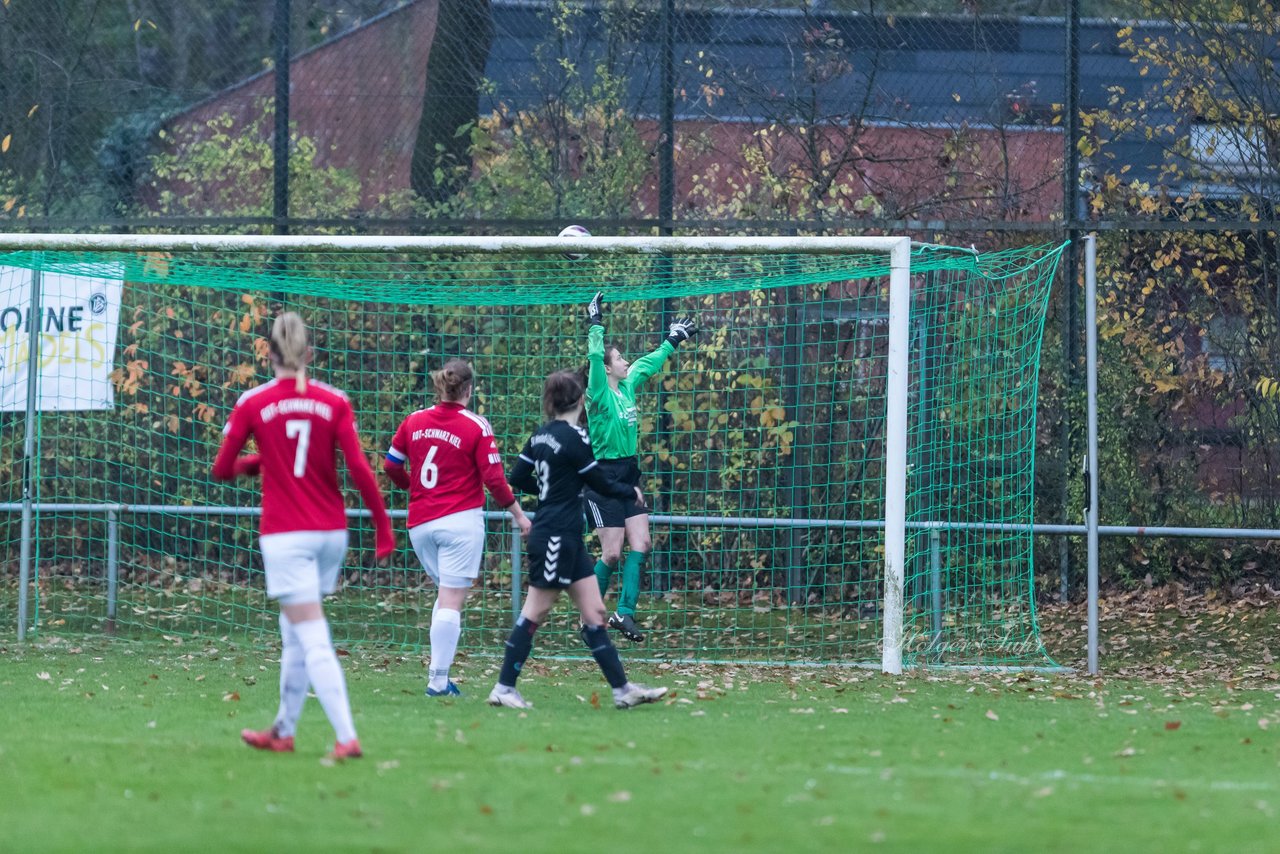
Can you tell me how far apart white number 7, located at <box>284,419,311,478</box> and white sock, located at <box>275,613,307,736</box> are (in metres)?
0.65

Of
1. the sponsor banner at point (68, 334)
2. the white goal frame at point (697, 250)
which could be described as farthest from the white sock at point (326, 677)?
the sponsor banner at point (68, 334)

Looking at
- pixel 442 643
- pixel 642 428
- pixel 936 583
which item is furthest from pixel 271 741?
pixel 642 428

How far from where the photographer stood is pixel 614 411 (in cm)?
1005

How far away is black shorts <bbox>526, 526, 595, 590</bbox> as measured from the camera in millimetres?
7805

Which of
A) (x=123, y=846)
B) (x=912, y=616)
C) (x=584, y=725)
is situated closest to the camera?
(x=123, y=846)

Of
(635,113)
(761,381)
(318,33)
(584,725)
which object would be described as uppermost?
(318,33)

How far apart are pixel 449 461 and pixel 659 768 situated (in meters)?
2.78

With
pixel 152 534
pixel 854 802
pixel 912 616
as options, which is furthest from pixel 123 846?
pixel 152 534

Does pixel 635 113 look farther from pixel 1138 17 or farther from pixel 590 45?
pixel 1138 17

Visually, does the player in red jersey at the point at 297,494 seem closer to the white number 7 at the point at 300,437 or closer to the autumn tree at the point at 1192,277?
the white number 7 at the point at 300,437

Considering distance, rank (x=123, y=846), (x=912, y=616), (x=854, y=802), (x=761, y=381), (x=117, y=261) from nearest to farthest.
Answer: (x=123, y=846), (x=854, y=802), (x=912, y=616), (x=117, y=261), (x=761, y=381)

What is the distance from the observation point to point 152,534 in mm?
12594

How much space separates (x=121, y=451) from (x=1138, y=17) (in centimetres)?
925

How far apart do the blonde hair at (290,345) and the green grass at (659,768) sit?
5.32 feet
